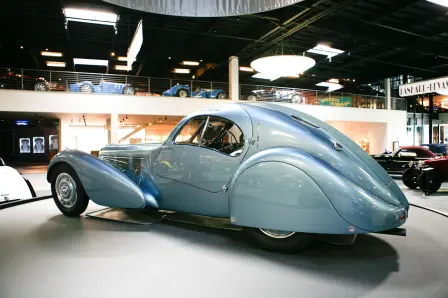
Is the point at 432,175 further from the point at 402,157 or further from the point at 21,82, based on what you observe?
the point at 21,82

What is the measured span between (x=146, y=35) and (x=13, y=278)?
1462 centimetres

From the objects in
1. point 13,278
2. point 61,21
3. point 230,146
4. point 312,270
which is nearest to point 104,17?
point 61,21

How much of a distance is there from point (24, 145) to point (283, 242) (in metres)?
26.7

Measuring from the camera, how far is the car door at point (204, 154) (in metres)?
3.19

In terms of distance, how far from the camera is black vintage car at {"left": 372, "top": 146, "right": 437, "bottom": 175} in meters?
10.1

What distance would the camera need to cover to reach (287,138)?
290 cm

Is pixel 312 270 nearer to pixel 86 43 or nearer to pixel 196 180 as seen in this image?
pixel 196 180

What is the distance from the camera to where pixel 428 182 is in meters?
6.57

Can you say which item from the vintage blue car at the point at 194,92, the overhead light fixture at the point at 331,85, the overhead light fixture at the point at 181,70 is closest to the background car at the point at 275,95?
the vintage blue car at the point at 194,92

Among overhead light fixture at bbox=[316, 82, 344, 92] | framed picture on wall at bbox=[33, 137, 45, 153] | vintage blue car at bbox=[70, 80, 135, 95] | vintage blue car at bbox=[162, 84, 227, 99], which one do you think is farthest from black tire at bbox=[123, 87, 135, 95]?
overhead light fixture at bbox=[316, 82, 344, 92]

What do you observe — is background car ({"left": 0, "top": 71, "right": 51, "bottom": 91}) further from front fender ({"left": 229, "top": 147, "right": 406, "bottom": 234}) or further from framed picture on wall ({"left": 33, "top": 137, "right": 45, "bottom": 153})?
front fender ({"left": 229, "top": 147, "right": 406, "bottom": 234})

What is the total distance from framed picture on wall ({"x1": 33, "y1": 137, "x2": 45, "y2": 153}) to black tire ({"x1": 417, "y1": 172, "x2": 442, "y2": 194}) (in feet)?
83.4

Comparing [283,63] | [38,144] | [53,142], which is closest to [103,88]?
[283,63]

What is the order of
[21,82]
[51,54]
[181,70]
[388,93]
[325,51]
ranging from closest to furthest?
1. [21,82]
2. [325,51]
3. [51,54]
4. [388,93]
5. [181,70]
